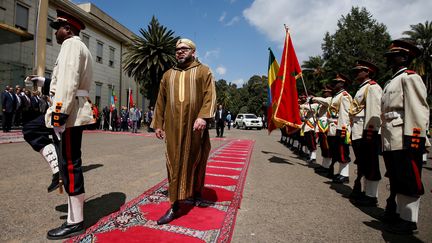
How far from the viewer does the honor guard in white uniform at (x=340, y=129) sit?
17.4ft

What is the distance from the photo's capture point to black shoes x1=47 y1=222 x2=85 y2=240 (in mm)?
2707

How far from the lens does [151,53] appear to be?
28.3 meters

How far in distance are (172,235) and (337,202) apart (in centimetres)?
277

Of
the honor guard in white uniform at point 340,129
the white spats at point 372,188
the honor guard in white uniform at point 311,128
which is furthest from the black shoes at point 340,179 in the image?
the honor guard in white uniform at point 311,128

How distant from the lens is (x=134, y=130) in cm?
2219

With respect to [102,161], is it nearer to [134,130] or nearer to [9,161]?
[9,161]

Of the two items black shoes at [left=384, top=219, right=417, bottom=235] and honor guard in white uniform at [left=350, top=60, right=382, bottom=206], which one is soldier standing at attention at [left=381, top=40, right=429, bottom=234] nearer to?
black shoes at [left=384, top=219, right=417, bottom=235]

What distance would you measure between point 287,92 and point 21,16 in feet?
62.4

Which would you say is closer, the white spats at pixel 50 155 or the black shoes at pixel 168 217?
the black shoes at pixel 168 217

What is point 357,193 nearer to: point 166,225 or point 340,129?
point 340,129

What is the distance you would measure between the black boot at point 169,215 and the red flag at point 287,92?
487cm

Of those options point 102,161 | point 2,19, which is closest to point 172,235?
point 102,161

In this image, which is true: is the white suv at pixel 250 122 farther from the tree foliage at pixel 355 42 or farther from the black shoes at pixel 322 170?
the black shoes at pixel 322 170

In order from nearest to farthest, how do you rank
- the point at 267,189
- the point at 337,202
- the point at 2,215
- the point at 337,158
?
the point at 2,215 < the point at 337,202 < the point at 267,189 < the point at 337,158
